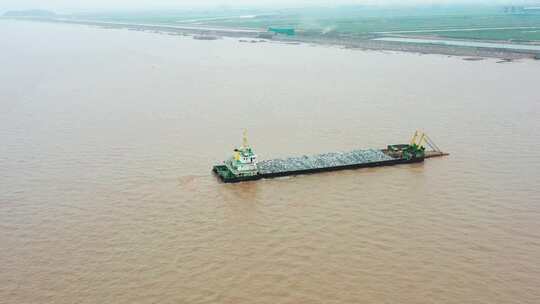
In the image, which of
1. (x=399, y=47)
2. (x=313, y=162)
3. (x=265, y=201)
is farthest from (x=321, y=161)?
(x=399, y=47)

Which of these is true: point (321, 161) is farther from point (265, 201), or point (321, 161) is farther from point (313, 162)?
point (265, 201)

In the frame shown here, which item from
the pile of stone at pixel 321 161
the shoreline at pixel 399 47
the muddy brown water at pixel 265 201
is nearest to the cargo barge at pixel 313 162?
the pile of stone at pixel 321 161

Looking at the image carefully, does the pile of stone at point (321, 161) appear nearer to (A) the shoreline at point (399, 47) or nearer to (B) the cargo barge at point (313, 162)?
(B) the cargo barge at point (313, 162)

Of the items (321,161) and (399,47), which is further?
(399,47)

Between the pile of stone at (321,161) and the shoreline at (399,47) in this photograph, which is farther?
the shoreline at (399,47)

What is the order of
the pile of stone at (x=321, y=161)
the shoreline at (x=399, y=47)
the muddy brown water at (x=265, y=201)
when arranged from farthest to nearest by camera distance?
the shoreline at (x=399, y=47), the pile of stone at (x=321, y=161), the muddy brown water at (x=265, y=201)

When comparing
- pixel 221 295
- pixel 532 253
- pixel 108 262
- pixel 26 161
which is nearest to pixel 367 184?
pixel 532 253

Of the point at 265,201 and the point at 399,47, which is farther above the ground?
the point at 399,47
